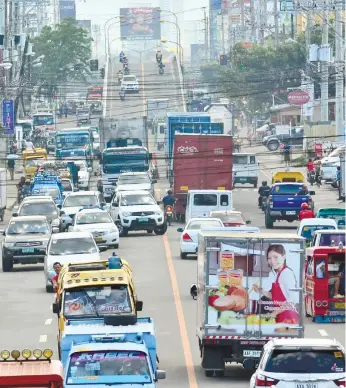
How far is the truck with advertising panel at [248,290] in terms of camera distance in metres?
25.2

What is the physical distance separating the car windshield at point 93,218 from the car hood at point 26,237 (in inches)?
195

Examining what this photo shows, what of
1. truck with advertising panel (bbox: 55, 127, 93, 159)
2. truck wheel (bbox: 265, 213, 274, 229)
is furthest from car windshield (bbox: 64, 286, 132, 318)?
truck with advertising panel (bbox: 55, 127, 93, 159)

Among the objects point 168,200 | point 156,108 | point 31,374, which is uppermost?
point 31,374

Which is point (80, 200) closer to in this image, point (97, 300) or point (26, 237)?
point (26, 237)

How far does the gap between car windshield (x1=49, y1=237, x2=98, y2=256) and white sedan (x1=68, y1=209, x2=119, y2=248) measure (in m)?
8.72

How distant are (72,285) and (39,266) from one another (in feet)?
72.2

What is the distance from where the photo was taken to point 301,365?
20.0 meters

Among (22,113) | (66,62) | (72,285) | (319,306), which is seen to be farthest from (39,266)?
(66,62)

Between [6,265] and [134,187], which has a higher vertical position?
[6,265]

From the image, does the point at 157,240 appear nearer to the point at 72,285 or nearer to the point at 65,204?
the point at 65,204

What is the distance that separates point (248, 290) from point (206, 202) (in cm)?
3244

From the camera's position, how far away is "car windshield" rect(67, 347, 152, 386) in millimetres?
19125

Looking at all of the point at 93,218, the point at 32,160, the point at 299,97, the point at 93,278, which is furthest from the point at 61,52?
the point at 93,278

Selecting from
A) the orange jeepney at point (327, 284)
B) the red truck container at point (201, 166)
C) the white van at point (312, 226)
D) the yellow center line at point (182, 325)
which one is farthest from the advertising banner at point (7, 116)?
the orange jeepney at point (327, 284)
